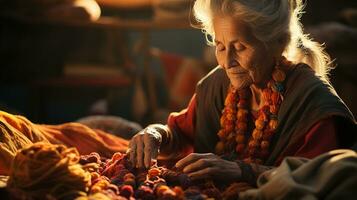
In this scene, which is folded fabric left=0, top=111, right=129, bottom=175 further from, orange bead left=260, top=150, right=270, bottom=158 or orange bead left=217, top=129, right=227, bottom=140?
orange bead left=260, top=150, right=270, bottom=158

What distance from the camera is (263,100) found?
9.04 ft

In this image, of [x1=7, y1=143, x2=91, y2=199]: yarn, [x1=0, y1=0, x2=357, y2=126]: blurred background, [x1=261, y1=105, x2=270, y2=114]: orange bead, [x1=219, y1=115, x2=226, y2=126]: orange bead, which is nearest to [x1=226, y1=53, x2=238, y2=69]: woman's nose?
[x1=261, y1=105, x2=270, y2=114]: orange bead

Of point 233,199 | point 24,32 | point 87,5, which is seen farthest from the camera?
point 24,32

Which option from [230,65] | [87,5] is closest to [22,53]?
[87,5]

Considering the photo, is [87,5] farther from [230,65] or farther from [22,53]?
[230,65]

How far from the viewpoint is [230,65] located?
2609 mm

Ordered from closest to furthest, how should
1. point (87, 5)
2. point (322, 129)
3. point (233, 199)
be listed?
point (233, 199), point (322, 129), point (87, 5)

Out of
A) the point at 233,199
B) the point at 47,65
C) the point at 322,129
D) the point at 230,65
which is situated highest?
the point at 230,65

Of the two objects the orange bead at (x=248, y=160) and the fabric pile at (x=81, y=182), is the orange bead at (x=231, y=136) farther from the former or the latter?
the fabric pile at (x=81, y=182)

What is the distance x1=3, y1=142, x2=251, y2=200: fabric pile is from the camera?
2137mm

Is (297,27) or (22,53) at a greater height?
(297,27)

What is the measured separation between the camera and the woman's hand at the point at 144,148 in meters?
2.57

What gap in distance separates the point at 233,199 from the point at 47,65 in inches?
167

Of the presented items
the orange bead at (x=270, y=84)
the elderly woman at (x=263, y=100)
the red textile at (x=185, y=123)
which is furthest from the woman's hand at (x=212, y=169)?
the red textile at (x=185, y=123)
